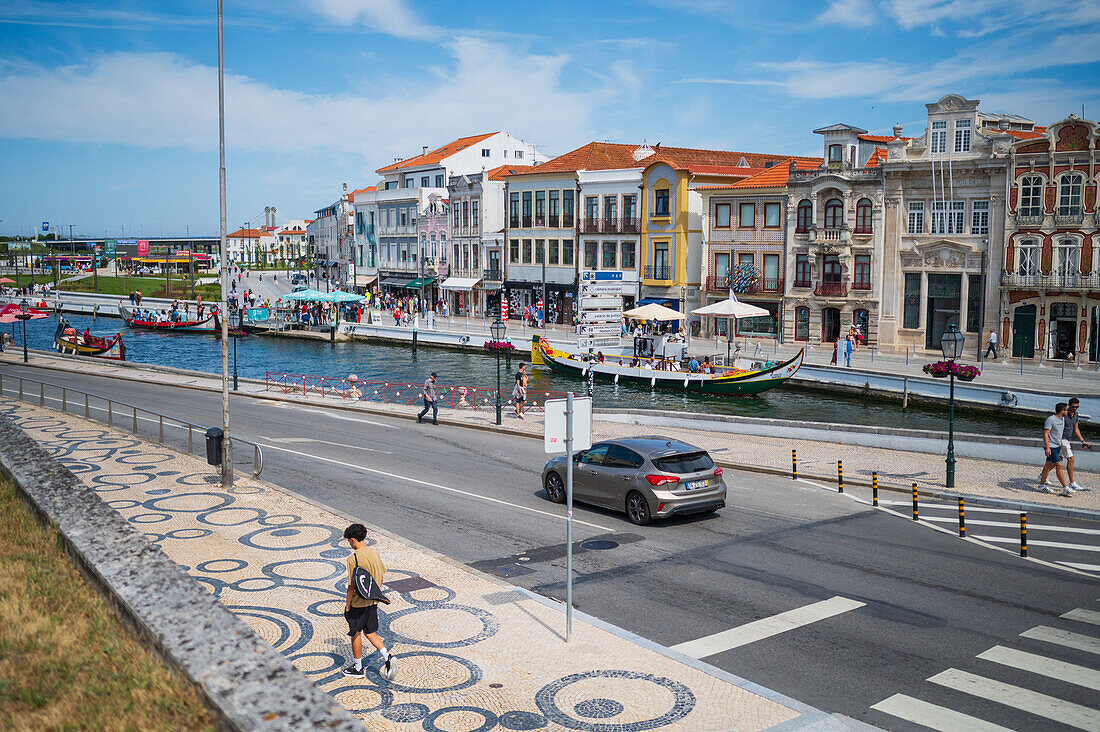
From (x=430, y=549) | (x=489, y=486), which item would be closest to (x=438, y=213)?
(x=489, y=486)

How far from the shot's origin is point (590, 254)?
71.1 meters

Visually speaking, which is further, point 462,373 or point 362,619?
point 462,373

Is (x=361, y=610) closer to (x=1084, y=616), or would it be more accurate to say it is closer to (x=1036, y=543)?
(x=1084, y=616)

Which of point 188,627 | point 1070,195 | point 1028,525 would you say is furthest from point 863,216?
point 188,627

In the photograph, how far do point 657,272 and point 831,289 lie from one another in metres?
14.1

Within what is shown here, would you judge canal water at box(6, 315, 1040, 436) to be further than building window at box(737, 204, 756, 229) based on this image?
No

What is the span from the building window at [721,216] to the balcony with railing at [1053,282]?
18.9 m

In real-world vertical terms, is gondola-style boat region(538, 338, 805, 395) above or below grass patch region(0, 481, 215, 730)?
below

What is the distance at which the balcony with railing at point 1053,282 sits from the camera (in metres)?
46.6

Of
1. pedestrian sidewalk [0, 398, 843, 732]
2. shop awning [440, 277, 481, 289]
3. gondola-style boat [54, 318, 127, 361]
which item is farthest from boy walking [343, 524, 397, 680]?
shop awning [440, 277, 481, 289]

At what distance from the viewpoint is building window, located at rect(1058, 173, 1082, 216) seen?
1850 inches

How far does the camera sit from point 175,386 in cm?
4609

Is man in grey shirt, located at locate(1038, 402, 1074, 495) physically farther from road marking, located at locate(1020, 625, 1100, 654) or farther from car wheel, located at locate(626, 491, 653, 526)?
car wheel, located at locate(626, 491, 653, 526)

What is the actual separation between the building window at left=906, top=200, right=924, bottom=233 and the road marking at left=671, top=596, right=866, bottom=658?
149 ft
